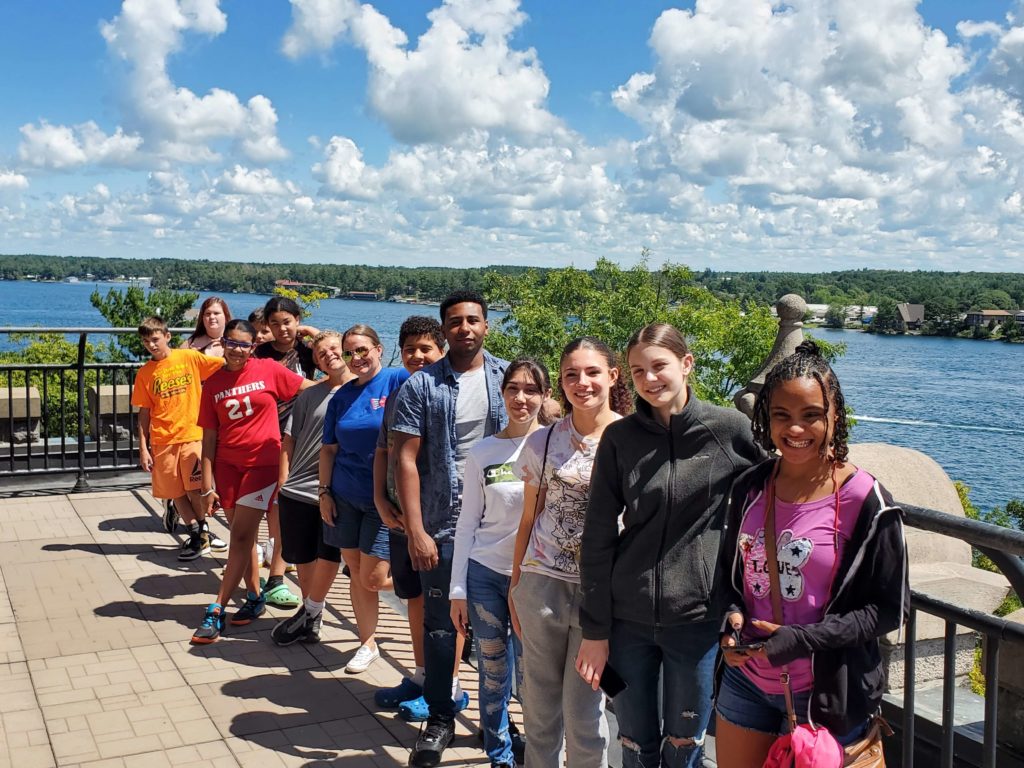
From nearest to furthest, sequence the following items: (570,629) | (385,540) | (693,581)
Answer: (693,581)
(570,629)
(385,540)

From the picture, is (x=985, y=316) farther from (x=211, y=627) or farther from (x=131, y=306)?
(x=211, y=627)

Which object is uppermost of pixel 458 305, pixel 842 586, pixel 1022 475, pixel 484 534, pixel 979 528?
pixel 458 305

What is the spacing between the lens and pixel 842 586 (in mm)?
2189

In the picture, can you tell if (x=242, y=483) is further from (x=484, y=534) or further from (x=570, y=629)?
(x=570, y=629)

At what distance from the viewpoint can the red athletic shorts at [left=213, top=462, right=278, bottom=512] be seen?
5.41m

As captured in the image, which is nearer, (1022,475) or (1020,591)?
(1020,591)

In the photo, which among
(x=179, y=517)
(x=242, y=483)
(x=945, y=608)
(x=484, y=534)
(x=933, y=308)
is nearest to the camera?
(x=945, y=608)

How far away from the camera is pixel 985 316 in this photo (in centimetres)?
12750

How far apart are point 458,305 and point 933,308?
133341 mm

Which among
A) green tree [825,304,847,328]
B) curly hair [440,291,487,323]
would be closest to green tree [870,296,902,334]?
green tree [825,304,847,328]

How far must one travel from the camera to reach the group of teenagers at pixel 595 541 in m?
2.26

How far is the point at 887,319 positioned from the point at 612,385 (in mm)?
136364

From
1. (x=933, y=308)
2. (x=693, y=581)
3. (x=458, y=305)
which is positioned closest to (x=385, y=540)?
(x=458, y=305)

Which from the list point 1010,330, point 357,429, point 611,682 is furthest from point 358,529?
point 1010,330
